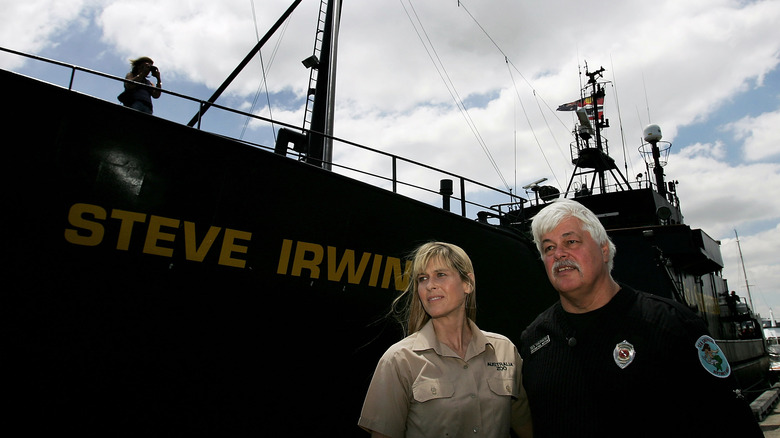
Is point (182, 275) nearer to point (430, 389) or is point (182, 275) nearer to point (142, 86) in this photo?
point (142, 86)

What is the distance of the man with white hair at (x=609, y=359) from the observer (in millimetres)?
1650

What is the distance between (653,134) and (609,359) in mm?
16784

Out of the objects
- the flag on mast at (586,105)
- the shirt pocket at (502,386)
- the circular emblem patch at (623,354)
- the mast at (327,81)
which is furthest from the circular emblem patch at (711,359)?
the flag on mast at (586,105)

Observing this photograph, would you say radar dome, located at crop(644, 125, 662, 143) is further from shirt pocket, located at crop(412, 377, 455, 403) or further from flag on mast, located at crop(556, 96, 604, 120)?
shirt pocket, located at crop(412, 377, 455, 403)

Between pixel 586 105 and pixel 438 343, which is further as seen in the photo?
pixel 586 105

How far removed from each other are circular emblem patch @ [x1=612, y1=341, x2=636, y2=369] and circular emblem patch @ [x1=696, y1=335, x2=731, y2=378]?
0.24 metres

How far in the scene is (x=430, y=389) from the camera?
216 centimetres

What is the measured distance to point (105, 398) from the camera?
11.4 ft

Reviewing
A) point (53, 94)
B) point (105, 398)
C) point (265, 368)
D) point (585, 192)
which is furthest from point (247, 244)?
→ point (585, 192)

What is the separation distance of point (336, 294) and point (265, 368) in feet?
3.38

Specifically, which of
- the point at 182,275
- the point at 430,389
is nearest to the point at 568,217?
the point at 430,389

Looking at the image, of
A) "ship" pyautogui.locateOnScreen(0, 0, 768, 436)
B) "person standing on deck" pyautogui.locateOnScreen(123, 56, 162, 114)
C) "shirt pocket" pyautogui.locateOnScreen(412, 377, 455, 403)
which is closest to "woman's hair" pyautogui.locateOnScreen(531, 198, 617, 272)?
"shirt pocket" pyautogui.locateOnScreen(412, 377, 455, 403)

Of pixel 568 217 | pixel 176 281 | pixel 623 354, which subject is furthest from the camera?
pixel 176 281

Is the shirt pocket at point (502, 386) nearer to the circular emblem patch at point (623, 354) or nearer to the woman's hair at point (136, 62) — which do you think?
the circular emblem patch at point (623, 354)
